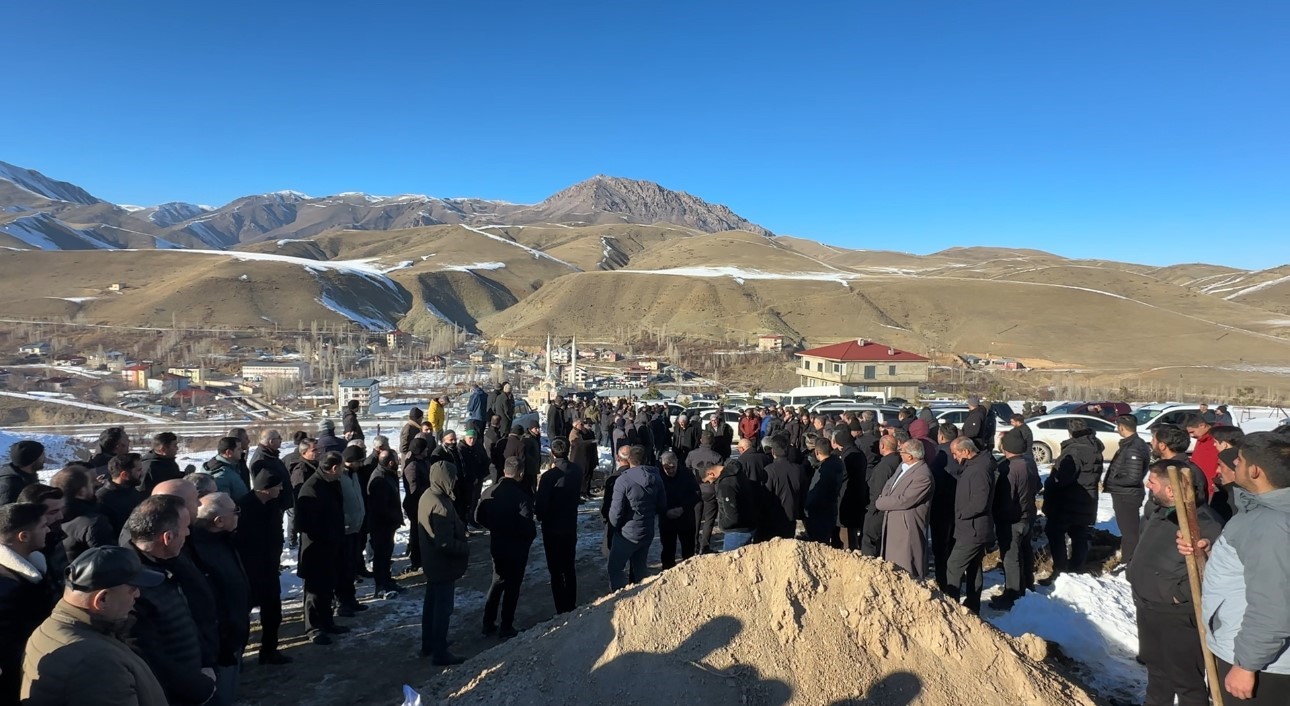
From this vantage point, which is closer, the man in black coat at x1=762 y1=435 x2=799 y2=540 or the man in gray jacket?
the man in gray jacket

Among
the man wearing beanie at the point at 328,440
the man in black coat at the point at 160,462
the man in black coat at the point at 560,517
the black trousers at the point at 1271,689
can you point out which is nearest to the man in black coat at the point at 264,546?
the man in black coat at the point at 160,462

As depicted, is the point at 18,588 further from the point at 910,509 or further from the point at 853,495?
the point at 853,495

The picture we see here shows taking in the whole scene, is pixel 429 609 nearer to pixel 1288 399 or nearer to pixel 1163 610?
pixel 1163 610

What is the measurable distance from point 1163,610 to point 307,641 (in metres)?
6.74

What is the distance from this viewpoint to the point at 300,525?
19.1ft

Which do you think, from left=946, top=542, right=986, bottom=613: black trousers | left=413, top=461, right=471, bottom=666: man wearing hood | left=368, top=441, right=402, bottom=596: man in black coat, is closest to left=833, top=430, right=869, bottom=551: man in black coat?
left=946, top=542, right=986, bottom=613: black trousers

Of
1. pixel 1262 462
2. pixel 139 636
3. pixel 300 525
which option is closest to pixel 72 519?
pixel 300 525

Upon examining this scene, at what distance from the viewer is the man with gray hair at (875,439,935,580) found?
18.5ft

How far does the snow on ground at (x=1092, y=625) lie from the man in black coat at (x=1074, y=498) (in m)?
0.50

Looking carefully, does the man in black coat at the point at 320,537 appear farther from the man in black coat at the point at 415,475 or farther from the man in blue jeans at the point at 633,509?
the man in blue jeans at the point at 633,509

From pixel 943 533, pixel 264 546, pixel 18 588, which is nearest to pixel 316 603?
pixel 264 546

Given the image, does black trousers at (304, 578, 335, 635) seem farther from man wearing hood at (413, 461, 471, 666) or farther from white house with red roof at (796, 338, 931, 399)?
white house with red roof at (796, 338, 931, 399)

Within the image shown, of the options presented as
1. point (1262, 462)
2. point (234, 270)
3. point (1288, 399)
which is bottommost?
point (1288, 399)

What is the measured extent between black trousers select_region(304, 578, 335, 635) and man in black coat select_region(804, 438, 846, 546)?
16.3ft
